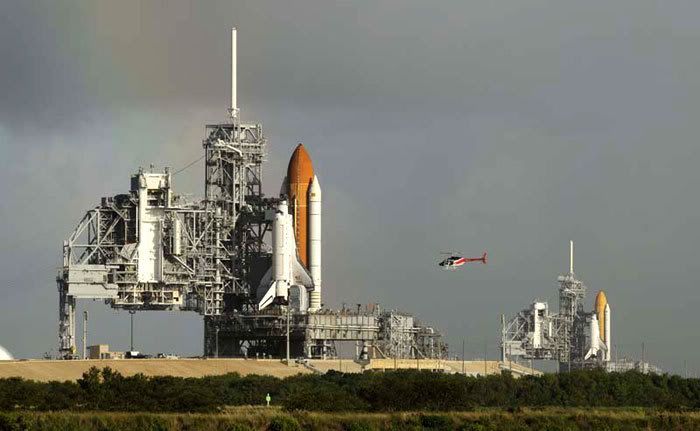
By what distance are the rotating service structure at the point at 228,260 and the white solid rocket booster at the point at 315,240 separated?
Answer: 0.10 m

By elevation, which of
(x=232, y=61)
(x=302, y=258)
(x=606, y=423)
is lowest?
(x=606, y=423)

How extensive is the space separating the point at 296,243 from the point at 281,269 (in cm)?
737

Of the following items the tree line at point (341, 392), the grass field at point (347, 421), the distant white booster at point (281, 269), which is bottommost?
the grass field at point (347, 421)

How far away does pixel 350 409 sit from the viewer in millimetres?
112812

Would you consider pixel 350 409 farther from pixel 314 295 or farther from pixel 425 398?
pixel 314 295

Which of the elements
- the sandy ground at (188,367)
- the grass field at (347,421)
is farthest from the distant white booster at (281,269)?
the grass field at (347,421)

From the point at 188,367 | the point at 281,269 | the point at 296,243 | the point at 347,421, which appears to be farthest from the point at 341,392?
the point at 296,243

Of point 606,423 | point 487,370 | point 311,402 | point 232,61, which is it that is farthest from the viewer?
point 487,370

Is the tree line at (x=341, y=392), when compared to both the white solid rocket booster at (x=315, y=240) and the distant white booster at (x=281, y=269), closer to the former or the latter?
the distant white booster at (x=281, y=269)

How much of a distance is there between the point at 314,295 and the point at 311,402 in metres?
61.3

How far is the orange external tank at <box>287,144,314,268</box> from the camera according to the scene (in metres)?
175

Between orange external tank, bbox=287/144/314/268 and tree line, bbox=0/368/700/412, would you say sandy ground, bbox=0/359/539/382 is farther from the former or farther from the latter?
orange external tank, bbox=287/144/314/268

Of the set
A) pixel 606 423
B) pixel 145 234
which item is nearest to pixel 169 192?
pixel 145 234

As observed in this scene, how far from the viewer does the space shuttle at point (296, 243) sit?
16788 centimetres
